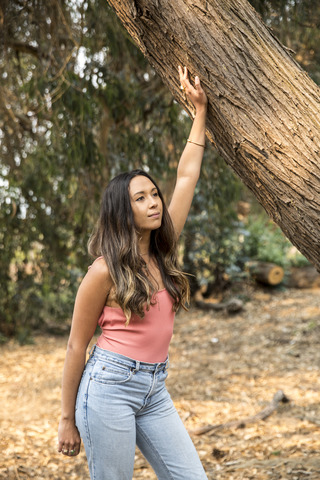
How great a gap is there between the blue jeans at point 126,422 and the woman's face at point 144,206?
510mm

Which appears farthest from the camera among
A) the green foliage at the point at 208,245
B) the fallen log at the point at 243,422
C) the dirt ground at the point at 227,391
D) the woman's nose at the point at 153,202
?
the green foliage at the point at 208,245

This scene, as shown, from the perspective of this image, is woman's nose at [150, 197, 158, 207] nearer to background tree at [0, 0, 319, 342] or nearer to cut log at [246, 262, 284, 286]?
background tree at [0, 0, 319, 342]

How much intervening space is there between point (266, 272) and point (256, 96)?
851 cm

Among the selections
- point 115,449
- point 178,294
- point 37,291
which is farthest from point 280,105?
point 37,291

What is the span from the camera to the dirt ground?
3874 millimetres

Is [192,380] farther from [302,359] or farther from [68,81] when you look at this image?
[68,81]

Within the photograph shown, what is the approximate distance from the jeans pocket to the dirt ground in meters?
2.01

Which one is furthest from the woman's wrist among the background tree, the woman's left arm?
the background tree

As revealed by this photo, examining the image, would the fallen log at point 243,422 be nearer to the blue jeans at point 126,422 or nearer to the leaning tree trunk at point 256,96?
the blue jeans at point 126,422

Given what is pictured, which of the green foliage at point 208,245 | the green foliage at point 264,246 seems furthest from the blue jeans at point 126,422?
the green foliage at point 264,246

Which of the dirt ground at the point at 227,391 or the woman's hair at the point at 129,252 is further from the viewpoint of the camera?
the dirt ground at the point at 227,391

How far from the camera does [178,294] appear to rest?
2150 millimetres

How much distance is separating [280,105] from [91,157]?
357 centimetres

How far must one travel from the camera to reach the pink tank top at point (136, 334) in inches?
78.9
